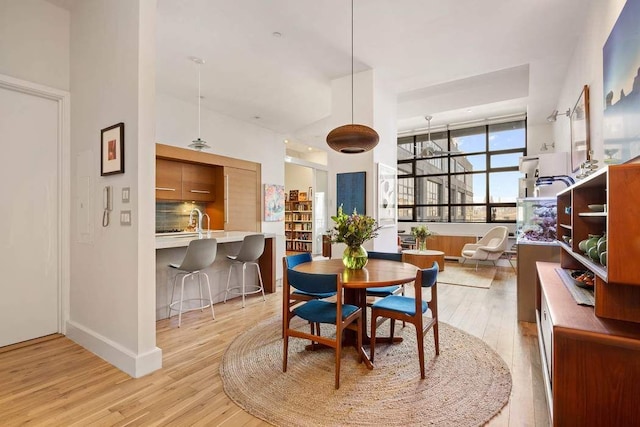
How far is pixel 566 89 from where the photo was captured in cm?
411

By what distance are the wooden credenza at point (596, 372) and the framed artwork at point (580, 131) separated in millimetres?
2191

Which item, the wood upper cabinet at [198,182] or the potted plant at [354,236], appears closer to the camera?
the potted plant at [354,236]

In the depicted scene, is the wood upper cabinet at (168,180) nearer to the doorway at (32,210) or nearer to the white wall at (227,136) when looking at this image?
the white wall at (227,136)

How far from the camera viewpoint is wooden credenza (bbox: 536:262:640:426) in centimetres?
122

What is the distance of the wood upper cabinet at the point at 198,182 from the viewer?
5.56 meters

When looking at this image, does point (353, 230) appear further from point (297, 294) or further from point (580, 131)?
point (580, 131)

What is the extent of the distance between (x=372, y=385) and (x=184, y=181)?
4.73 m

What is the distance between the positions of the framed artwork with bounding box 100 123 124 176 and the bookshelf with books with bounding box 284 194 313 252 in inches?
251

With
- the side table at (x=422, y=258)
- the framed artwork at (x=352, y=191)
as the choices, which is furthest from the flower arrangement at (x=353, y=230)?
the side table at (x=422, y=258)

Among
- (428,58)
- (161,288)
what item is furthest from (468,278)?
(161,288)

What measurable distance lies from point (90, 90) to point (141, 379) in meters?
2.51

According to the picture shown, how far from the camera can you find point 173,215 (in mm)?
5711

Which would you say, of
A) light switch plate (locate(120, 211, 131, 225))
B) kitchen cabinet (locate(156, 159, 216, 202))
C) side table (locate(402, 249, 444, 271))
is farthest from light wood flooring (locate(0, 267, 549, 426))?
kitchen cabinet (locate(156, 159, 216, 202))

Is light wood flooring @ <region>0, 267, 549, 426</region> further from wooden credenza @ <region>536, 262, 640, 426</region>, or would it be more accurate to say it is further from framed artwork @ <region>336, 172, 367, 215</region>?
framed artwork @ <region>336, 172, 367, 215</region>
